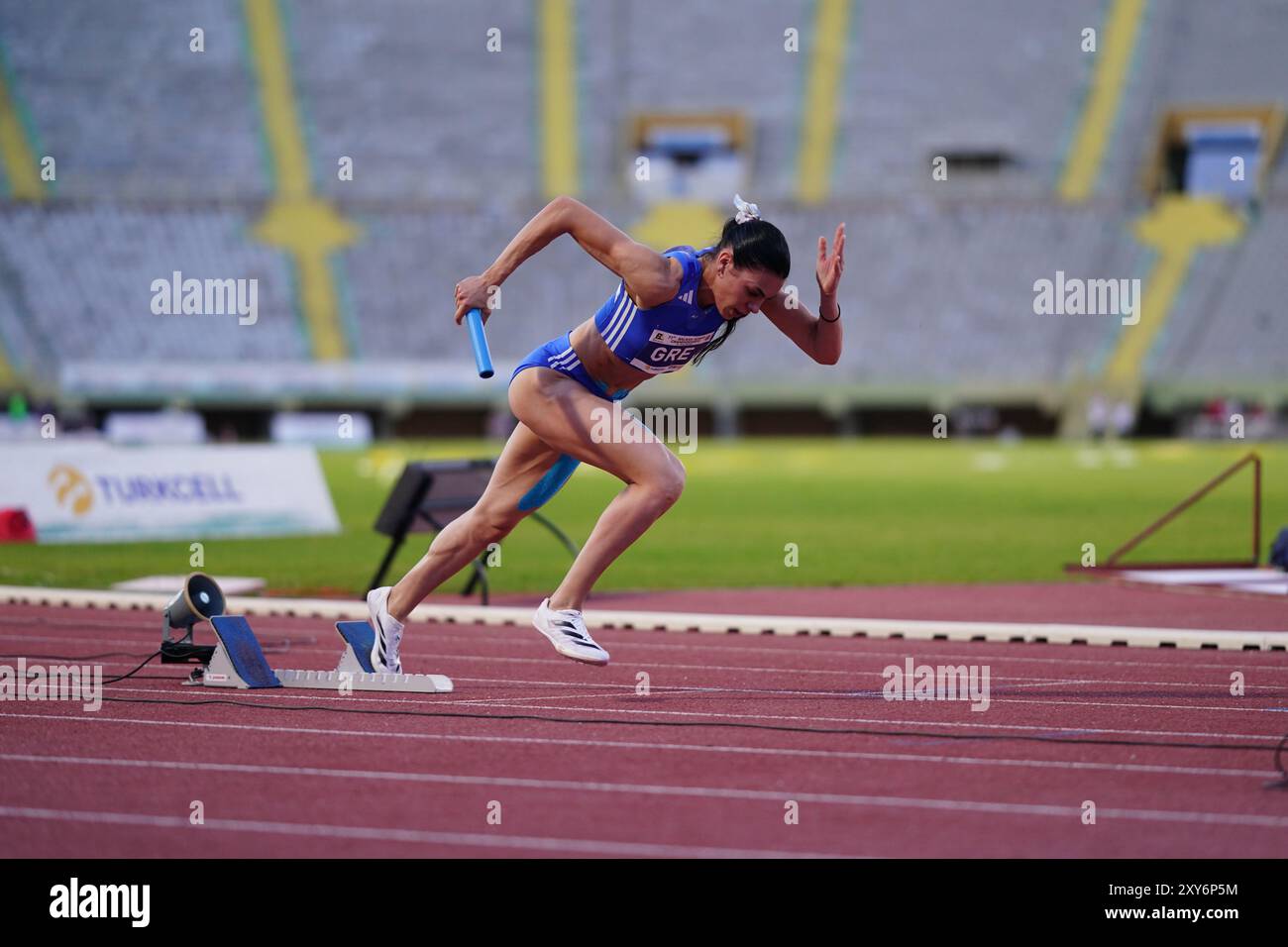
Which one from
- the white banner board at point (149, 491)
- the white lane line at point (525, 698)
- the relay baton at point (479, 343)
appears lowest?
the white lane line at point (525, 698)

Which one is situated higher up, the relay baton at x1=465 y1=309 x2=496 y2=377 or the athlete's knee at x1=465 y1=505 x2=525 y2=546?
the relay baton at x1=465 y1=309 x2=496 y2=377

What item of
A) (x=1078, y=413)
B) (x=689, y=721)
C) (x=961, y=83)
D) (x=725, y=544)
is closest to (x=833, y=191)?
(x=961, y=83)

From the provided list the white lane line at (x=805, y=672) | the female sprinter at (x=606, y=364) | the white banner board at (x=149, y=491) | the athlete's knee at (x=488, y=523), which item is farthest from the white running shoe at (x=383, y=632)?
the white banner board at (x=149, y=491)

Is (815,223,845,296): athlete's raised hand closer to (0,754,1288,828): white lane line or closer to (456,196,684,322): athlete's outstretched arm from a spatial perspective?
(456,196,684,322): athlete's outstretched arm

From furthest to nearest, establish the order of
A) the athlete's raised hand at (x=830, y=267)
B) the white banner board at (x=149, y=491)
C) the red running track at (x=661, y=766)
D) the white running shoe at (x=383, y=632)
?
1. the white banner board at (x=149, y=491)
2. the white running shoe at (x=383, y=632)
3. the athlete's raised hand at (x=830, y=267)
4. the red running track at (x=661, y=766)

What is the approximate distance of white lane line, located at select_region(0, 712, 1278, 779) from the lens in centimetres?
585

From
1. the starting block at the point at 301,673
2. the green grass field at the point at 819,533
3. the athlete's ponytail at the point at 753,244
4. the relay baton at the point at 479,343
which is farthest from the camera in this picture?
the green grass field at the point at 819,533

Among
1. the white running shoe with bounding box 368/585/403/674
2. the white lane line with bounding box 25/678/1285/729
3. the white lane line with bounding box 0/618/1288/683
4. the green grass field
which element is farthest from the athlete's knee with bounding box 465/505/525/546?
the green grass field

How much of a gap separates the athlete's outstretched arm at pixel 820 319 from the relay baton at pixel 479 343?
4.27 feet

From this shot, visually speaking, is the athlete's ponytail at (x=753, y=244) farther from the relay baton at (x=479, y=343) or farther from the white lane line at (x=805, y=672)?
the white lane line at (x=805, y=672)

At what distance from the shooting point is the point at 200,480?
19109mm

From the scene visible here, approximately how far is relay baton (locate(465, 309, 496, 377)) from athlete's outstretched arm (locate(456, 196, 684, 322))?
56 mm

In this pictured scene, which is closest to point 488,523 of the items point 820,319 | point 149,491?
point 820,319

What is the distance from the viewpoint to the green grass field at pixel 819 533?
602 inches
